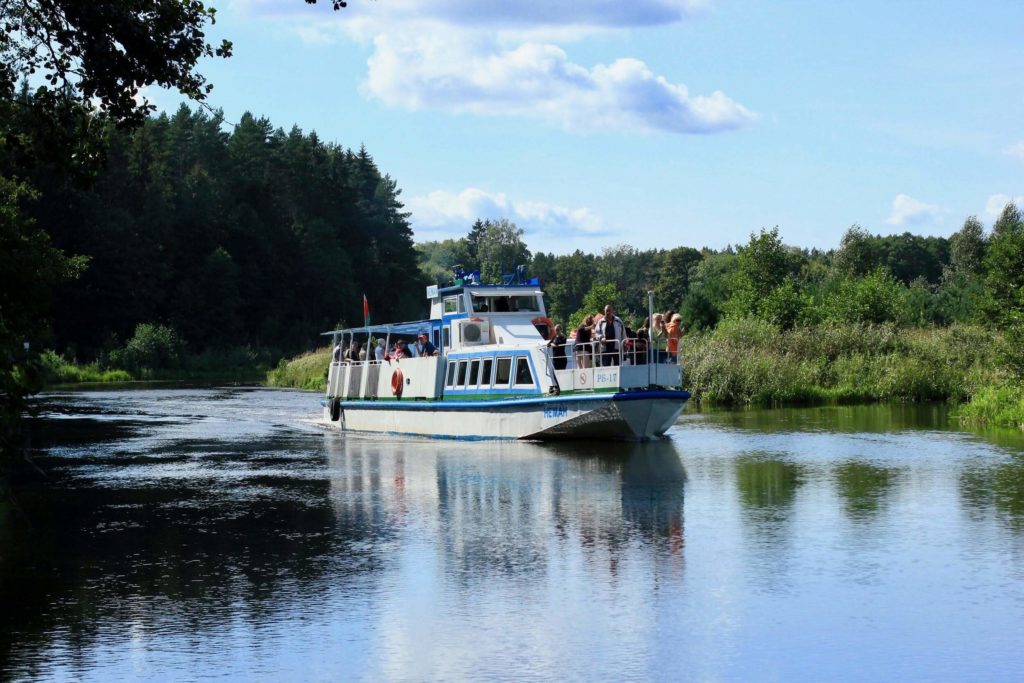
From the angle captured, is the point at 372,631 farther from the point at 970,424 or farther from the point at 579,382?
→ the point at 970,424

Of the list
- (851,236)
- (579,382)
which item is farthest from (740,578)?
(851,236)

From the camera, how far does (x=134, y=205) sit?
96.5 m

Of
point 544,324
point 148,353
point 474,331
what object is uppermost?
point 148,353

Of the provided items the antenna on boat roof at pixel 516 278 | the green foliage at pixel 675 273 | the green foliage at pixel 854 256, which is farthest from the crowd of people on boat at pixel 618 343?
the green foliage at pixel 675 273

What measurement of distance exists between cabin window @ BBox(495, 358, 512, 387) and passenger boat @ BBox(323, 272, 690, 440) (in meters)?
0.03

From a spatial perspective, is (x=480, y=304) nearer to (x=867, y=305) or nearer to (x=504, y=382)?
(x=504, y=382)

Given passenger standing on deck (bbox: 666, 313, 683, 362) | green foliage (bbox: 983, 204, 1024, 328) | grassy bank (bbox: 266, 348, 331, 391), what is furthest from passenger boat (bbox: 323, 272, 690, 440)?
grassy bank (bbox: 266, 348, 331, 391)

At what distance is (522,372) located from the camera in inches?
1199

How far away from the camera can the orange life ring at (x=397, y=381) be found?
3519cm

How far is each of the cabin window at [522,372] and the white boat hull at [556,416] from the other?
51 centimetres

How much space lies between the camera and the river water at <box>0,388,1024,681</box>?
11531 millimetres

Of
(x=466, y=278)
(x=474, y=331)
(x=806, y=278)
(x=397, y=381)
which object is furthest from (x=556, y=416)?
(x=806, y=278)

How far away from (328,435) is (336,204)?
303 ft

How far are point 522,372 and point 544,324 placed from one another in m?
2.11
